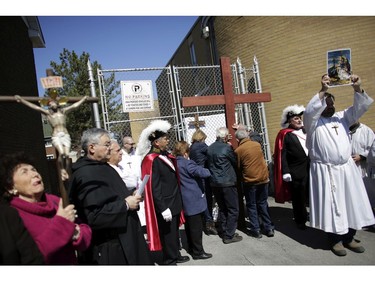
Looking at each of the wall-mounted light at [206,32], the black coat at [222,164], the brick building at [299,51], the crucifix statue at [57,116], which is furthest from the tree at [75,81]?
the crucifix statue at [57,116]

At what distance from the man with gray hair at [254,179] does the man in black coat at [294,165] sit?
1.65 feet

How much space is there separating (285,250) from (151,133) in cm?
253

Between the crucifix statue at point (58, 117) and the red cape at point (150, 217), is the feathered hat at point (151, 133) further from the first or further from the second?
the crucifix statue at point (58, 117)

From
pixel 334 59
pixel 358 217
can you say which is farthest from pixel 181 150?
pixel 334 59

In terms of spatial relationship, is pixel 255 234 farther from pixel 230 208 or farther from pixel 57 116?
pixel 57 116

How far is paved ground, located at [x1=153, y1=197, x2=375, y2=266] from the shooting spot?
392 centimetres

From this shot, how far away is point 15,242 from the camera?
1760 mm

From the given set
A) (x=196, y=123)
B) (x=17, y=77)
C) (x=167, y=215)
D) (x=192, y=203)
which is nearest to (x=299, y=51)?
(x=196, y=123)

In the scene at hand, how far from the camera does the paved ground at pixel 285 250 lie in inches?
154

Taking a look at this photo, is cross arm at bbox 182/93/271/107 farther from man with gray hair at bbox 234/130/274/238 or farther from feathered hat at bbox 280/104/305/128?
man with gray hair at bbox 234/130/274/238

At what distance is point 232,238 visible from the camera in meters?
4.90

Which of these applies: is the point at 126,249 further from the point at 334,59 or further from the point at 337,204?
the point at 334,59
